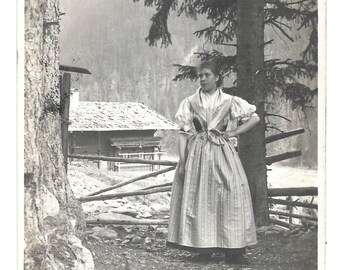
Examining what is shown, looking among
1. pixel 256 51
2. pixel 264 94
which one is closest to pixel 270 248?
pixel 264 94

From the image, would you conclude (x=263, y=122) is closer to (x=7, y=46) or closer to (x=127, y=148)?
(x=127, y=148)

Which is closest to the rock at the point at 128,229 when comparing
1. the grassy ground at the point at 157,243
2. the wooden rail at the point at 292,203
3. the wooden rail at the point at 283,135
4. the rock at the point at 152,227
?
the grassy ground at the point at 157,243

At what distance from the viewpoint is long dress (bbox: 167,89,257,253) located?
3.30 meters

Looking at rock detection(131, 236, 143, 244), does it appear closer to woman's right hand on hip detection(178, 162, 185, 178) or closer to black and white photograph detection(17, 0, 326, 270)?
black and white photograph detection(17, 0, 326, 270)

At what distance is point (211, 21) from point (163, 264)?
1.32 meters

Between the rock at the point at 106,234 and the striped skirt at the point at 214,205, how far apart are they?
31cm

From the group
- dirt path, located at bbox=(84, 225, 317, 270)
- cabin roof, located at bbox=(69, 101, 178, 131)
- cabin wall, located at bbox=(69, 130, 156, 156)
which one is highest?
cabin roof, located at bbox=(69, 101, 178, 131)

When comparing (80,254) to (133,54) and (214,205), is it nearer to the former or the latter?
(214,205)

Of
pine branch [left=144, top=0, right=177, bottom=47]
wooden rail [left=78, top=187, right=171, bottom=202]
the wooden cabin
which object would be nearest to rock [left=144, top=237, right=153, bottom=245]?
wooden rail [left=78, top=187, right=171, bottom=202]

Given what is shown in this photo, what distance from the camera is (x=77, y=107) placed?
132 inches

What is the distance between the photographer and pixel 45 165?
129 inches

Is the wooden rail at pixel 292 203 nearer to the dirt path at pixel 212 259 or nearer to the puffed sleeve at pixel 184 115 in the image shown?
the dirt path at pixel 212 259


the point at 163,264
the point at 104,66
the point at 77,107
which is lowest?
the point at 163,264

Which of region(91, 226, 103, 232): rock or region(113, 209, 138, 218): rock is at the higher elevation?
region(113, 209, 138, 218): rock
